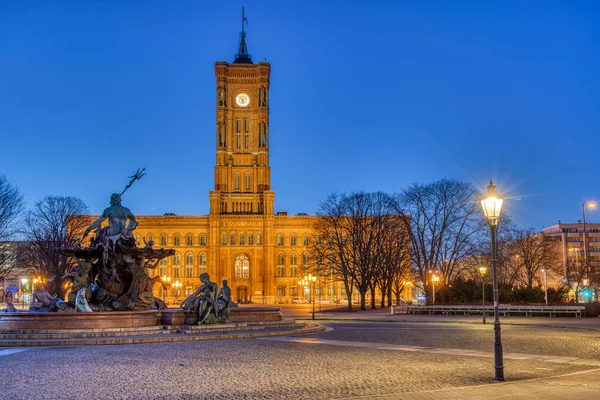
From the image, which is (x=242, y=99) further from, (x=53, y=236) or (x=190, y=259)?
(x=53, y=236)

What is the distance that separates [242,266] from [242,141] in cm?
2324

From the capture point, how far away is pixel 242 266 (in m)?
111

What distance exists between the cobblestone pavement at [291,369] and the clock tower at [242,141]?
9081 cm

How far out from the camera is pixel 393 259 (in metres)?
61.4

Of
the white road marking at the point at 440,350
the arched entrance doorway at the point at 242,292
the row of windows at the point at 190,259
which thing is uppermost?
the row of windows at the point at 190,259

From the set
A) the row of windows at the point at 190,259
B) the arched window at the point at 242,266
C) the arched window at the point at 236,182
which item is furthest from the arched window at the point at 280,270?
the arched window at the point at 236,182

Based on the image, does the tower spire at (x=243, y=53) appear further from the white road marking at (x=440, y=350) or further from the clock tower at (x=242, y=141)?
the white road marking at (x=440, y=350)

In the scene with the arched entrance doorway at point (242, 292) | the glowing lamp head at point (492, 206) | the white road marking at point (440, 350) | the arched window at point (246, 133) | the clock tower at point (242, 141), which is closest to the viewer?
the glowing lamp head at point (492, 206)

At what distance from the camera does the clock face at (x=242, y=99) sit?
117 metres

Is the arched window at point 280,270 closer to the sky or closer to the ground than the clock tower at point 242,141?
closer to the ground

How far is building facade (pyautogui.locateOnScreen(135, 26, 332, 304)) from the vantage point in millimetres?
108625

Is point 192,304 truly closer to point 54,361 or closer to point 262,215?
point 54,361

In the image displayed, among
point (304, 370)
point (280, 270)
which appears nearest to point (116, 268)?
point (304, 370)

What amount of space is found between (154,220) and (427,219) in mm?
68601
